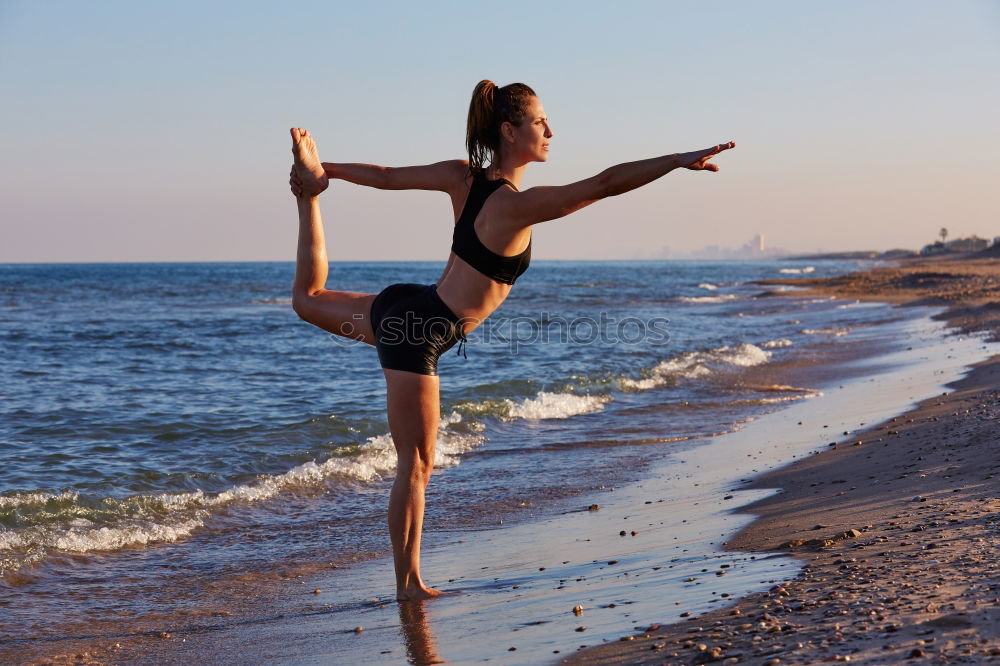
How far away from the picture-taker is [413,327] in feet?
13.7

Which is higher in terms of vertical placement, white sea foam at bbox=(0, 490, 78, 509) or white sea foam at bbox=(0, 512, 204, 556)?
white sea foam at bbox=(0, 490, 78, 509)

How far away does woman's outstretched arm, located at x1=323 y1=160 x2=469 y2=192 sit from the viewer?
4.15 m

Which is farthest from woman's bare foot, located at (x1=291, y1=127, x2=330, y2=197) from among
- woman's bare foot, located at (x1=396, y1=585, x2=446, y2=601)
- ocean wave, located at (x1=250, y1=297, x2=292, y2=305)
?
ocean wave, located at (x1=250, y1=297, x2=292, y2=305)

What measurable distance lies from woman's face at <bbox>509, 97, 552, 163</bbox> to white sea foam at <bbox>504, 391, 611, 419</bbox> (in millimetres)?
7362

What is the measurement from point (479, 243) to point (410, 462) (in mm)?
1135

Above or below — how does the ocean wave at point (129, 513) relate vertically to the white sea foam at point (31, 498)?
below

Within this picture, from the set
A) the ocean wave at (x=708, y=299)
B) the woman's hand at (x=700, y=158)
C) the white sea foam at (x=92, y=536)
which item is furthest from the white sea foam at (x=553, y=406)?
the ocean wave at (x=708, y=299)

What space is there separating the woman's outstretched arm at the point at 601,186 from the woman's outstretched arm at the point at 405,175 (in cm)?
42

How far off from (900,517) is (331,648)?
9.01ft

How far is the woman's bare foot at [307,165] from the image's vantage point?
4.35 meters

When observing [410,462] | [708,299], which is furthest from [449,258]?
[708,299]

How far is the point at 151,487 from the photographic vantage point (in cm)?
755

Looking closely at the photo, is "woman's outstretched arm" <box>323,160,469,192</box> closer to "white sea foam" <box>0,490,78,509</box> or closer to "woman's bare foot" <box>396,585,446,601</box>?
"woman's bare foot" <box>396,585,446,601</box>

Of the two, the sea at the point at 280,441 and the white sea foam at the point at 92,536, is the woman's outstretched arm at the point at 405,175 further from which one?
the white sea foam at the point at 92,536
